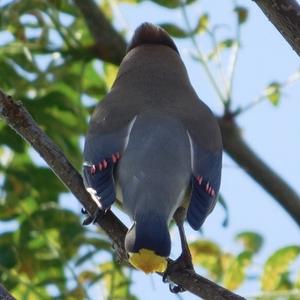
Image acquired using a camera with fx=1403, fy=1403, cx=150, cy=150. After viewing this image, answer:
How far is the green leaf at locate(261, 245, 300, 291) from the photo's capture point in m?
5.25

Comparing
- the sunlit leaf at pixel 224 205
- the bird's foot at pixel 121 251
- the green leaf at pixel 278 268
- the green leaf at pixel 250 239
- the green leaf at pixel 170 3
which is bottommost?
the green leaf at pixel 250 239

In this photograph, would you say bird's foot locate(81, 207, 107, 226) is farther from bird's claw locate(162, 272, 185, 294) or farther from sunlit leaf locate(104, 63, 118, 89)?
sunlit leaf locate(104, 63, 118, 89)

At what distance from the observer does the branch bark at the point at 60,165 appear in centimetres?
437

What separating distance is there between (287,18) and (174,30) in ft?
7.34

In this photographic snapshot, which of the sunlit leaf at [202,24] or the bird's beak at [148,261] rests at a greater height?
the bird's beak at [148,261]

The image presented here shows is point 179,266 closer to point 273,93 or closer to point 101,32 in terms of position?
point 273,93

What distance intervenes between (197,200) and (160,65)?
121cm

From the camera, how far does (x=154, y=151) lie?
15.6 ft

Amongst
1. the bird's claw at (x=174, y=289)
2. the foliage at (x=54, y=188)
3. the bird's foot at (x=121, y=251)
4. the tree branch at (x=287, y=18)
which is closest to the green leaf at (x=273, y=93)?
the foliage at (x=54, y=188)

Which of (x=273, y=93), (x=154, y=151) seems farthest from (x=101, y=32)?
(x=154, y=151)

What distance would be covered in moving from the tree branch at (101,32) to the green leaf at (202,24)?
1.47ft

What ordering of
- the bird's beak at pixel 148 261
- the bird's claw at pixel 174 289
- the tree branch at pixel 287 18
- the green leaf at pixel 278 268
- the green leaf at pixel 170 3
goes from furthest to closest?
the green leaf at pixel 170 3, the green leaf at pixel 278 268, the bird's claw at pixel 174 289, the bird's beak at pixel 148 261, the tree branch at pixel 287 18

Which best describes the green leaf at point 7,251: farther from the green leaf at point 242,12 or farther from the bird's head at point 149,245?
the green leaf at point 242,12

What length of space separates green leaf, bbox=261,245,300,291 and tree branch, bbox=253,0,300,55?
158 cm
